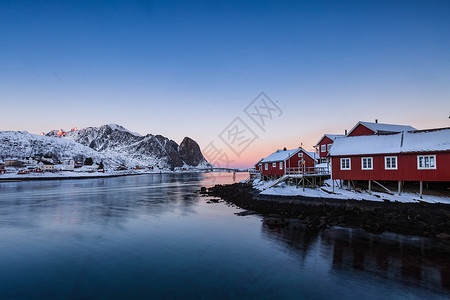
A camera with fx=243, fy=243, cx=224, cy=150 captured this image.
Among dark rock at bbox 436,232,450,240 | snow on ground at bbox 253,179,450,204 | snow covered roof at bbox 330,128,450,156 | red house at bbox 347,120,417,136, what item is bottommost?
dark rock at bbox 436,232,450,240

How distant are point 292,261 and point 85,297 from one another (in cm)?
1118

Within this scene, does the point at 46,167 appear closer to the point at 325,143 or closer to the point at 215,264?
the point at 325,143

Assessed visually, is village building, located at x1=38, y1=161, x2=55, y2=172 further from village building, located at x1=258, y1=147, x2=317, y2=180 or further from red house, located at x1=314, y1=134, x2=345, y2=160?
red house, located at x1=314, y1=134, x2=345, y2=160

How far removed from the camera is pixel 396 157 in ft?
83.4

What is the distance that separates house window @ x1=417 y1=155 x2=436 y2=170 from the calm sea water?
31.5ft

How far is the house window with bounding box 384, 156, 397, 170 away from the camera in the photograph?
25.5m

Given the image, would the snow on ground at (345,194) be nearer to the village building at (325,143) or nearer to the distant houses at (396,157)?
the distant houses at (396,157)

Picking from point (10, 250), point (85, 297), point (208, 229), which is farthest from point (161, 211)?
point (85, 297)

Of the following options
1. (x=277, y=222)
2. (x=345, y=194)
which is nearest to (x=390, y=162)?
(x=345, y=194)

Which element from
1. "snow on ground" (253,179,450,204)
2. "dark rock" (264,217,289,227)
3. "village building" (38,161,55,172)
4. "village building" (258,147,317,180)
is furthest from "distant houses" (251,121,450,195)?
"village building" (38,161,55,172)

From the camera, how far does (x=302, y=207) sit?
28250 millimetres

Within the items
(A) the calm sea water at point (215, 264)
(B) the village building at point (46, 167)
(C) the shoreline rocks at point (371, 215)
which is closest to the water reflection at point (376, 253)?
(A) the calm sea water at point (215, 264)

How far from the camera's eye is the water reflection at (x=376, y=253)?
12.3 metres

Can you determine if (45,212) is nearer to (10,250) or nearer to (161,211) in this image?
(161,211)
